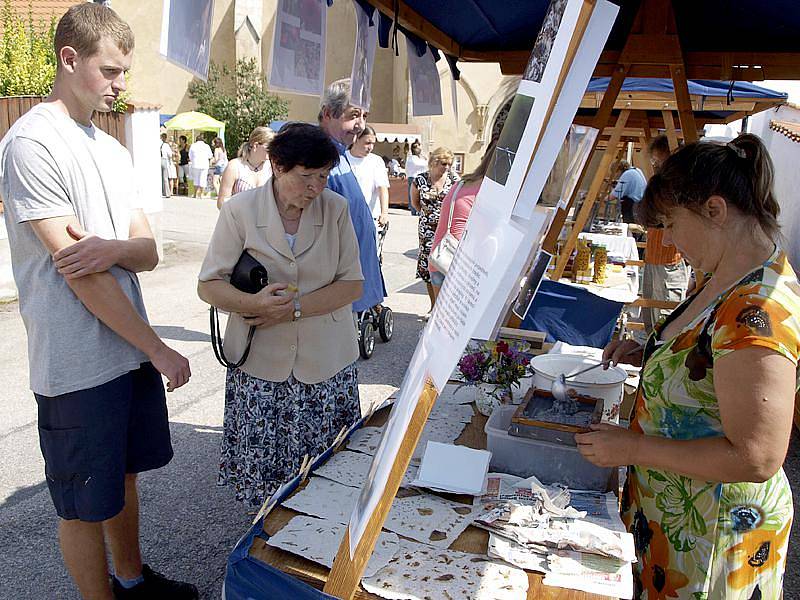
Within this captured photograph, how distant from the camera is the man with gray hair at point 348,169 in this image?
344 centimetres

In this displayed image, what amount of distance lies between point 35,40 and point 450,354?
410 inches

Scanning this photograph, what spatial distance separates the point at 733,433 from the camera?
133 cm

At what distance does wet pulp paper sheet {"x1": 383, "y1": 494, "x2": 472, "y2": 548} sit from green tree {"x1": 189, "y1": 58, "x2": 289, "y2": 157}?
2658 centimetres

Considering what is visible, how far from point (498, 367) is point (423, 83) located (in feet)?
6.77

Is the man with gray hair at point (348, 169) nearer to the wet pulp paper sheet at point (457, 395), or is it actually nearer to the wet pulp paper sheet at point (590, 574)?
the wet pulp paper sheet at point (457, 395)

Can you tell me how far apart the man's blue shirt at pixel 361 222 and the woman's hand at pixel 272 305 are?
113 cm

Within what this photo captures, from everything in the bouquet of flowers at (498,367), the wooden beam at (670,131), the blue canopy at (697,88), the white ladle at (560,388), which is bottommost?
the bouquet of flowers at (498,367)

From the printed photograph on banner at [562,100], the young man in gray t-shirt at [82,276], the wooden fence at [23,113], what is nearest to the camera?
the printed photograph on banner at [562,100]

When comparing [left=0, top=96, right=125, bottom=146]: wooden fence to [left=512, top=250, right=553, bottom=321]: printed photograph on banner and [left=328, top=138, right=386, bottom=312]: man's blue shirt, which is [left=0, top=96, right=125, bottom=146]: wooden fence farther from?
[left=512, top=250, right=553, bottom=321]: printed photograph on banner

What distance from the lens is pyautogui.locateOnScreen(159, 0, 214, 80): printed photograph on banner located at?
1.39m

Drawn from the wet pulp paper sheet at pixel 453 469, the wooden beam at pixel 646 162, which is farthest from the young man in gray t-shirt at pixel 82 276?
the wooden beam at pixel 646 162

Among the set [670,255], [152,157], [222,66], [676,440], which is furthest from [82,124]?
[222,66]

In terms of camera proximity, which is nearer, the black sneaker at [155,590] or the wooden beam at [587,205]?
the black sneaker at [155,590]

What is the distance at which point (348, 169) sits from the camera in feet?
12.2
